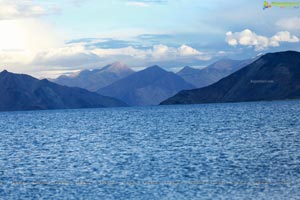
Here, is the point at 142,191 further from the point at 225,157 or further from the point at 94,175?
the point at 225,157

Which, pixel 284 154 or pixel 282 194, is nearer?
pixel 282 194

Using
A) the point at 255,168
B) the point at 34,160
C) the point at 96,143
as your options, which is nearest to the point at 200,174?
the point at 255,168

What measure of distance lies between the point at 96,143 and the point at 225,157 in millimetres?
40211

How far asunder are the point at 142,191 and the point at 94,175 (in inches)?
460

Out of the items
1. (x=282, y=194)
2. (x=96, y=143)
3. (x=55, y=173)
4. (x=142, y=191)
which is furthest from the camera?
(x=96, y=143)

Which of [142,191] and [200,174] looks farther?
[200,174]

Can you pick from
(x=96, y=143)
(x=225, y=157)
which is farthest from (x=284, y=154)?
(x=96, y=143)

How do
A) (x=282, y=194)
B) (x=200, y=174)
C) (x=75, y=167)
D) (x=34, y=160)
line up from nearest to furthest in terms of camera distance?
(x=282, y=194), (x=200, y=174), (x=75, y=167), (x=34, y=160)

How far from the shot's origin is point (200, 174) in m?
57.2

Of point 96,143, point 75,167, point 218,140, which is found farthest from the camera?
point 96,143

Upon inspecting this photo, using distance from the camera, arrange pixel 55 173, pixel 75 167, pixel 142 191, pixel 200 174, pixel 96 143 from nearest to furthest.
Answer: pixel 142 191 < pixel 200 174 < pixel 55 173 < pixel 75 167 < pixel 96 143

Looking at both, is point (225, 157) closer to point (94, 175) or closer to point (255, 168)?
point (255, 168)

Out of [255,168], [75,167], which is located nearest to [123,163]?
[75,167]

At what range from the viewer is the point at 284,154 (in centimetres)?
7144
